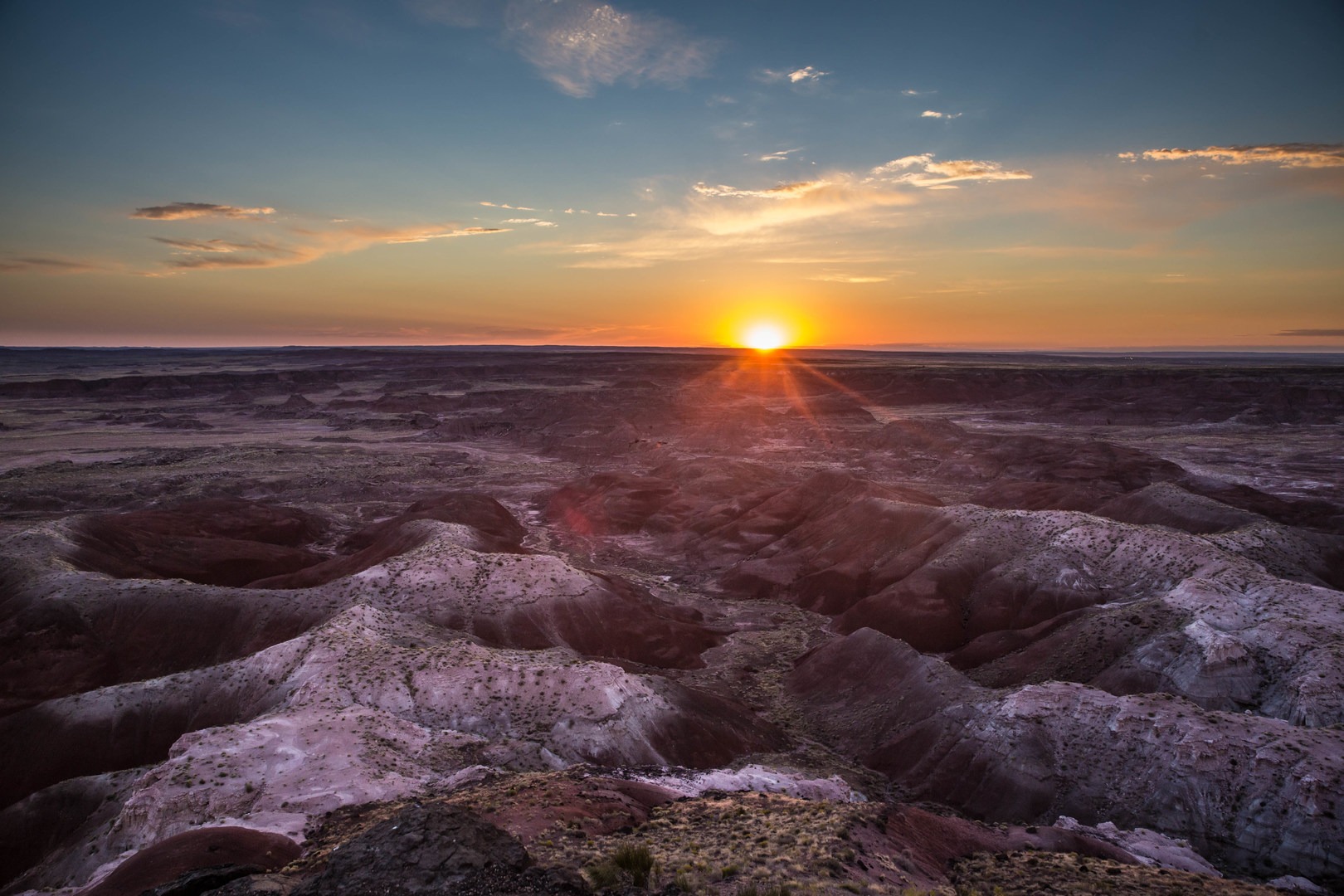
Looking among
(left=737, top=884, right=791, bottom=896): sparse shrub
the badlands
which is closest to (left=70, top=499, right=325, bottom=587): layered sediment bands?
the badlands

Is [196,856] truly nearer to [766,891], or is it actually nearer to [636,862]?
[636,862]

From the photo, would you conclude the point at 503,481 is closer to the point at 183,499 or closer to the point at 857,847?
the point at 183,499

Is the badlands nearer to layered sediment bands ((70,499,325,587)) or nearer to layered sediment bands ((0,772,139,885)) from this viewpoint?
layered sediment bands ((0,772,139,885))

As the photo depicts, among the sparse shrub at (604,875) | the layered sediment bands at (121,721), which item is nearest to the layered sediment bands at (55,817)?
the layered sediment bands at (121,721)

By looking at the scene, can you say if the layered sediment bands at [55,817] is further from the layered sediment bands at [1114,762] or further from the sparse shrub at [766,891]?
the layered sediment bands at [1114,762]

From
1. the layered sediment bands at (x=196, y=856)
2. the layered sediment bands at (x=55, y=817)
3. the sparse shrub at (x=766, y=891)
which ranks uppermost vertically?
the sparse shrub at (x=766, y=891)
